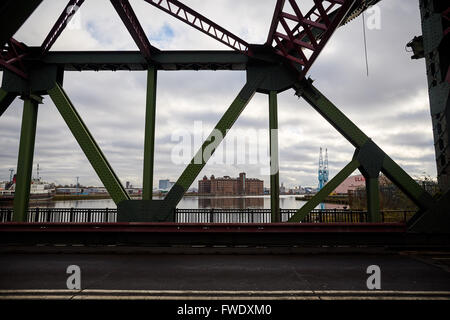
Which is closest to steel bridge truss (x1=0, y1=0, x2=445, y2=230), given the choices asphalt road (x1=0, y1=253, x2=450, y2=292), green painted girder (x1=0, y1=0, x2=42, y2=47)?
asphalt road (x1=0, y1=253, x2=450, y2=292)

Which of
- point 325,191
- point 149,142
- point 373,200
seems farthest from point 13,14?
point 373,200

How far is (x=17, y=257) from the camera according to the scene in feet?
21.4

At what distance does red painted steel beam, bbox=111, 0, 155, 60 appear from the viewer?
7215 millimetres

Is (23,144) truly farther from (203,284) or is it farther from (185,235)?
(203,284)

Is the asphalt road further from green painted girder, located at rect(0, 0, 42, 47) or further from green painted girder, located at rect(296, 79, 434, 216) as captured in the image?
green painted girder, located at rect(0, 0, 42, 47)

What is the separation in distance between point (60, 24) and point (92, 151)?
4.91 metres

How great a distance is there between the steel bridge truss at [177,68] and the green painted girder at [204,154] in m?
0.04

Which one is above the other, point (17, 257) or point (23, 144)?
point (23, 144)

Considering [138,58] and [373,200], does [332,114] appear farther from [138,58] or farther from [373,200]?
[138,58]

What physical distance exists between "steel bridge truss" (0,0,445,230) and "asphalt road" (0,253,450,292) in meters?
1.92

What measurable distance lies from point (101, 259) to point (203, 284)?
11.9ft
